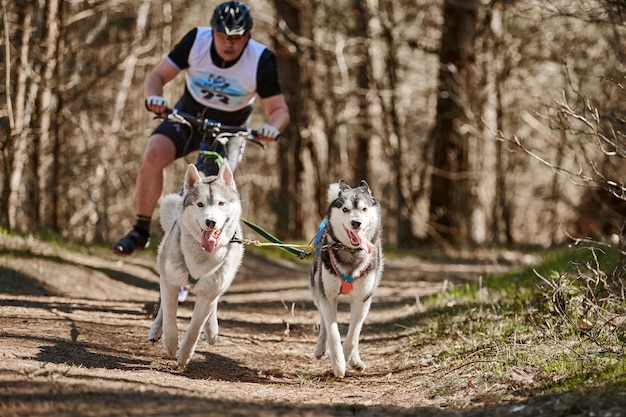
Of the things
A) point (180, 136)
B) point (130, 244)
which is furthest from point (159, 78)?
point (130, 244)

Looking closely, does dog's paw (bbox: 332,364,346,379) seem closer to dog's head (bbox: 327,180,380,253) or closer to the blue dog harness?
the blue dog harness

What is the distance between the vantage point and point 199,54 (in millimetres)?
6465

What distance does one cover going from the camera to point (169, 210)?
5621mm

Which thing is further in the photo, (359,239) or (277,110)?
(277,110)

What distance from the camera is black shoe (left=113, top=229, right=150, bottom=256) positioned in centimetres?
644

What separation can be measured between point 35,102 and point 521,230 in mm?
15404

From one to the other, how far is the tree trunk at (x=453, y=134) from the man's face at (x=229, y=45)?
835 centimetres

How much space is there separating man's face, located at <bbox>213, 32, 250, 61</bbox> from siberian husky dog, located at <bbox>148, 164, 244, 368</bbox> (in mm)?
1534

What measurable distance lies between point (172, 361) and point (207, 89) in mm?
2272

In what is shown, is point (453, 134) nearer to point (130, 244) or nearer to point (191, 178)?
point (130, 244)

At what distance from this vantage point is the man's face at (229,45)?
629 centimetres

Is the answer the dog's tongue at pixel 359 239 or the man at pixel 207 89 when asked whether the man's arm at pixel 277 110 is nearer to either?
the man at pixel 207 89

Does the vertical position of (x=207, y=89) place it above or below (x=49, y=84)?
below

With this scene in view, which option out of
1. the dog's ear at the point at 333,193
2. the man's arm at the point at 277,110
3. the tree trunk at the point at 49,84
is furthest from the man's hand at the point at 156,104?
the tree trunk at the point at 49,84
